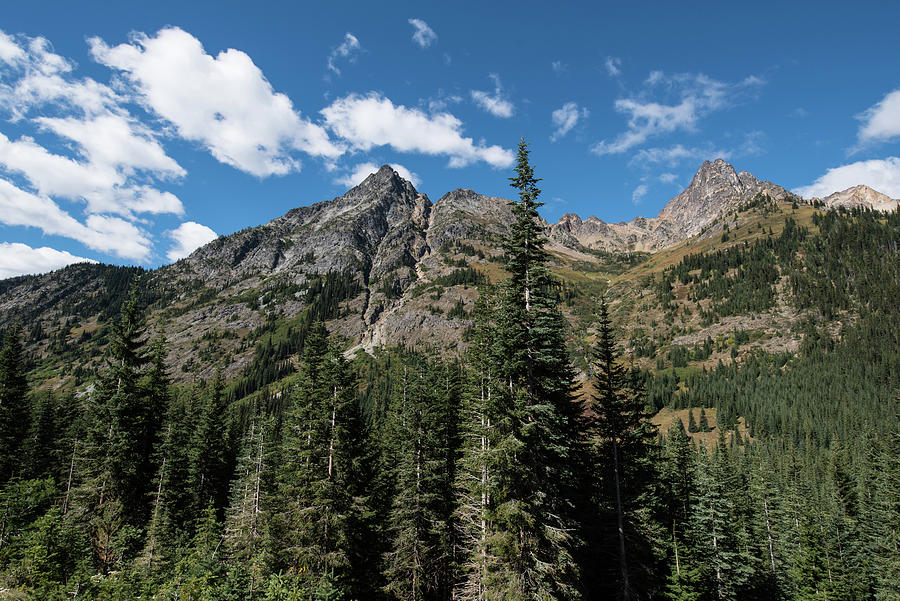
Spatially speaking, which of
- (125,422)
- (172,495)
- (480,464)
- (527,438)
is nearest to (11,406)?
(125,422)

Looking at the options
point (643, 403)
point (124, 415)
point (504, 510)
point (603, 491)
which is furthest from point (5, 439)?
point (643, 403)

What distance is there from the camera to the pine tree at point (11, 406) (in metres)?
37.0

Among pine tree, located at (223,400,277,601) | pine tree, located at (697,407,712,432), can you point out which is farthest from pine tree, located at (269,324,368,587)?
pine tree, located at (697,407,712,432)

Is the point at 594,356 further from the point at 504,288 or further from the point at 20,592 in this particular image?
the point at 20,592

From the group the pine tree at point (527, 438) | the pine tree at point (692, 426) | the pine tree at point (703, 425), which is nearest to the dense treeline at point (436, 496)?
the pine tree at point (527, 438)

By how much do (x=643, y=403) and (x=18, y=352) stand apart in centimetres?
6204

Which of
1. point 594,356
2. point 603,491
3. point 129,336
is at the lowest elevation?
point 603,491

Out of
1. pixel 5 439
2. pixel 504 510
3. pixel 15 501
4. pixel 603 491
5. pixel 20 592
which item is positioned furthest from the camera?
pixel 5 439

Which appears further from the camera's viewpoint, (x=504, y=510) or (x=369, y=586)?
(x=369, y=586)

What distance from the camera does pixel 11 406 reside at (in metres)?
38.5

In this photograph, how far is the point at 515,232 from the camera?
73.5 feet

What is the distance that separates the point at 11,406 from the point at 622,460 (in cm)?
5688

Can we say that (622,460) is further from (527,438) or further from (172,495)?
(172,495)

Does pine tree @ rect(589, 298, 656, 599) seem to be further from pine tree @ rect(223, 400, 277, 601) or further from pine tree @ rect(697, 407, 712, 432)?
pine tree @ rect(697, 407, 712, 432)
